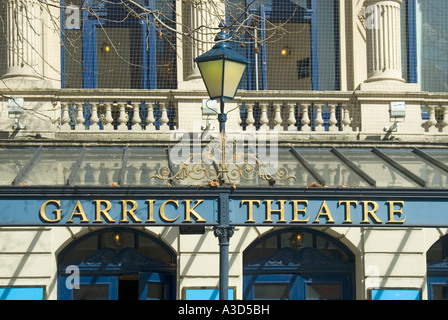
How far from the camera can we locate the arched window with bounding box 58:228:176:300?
57.6 feet

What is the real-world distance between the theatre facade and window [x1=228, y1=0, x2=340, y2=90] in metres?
0.03

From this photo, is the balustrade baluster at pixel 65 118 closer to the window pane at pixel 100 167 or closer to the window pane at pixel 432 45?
the window pane at pixel 100 167

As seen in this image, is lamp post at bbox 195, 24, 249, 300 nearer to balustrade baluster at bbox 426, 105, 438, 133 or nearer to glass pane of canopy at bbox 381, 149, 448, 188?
glass pane of canopy at bbox 381, 149, 448, 188

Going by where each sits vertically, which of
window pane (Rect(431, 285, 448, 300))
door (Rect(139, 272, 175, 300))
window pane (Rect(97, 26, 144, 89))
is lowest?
window pane (Rect(431, 285, 448, 300))

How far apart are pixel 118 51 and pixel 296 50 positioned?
3.63 metres

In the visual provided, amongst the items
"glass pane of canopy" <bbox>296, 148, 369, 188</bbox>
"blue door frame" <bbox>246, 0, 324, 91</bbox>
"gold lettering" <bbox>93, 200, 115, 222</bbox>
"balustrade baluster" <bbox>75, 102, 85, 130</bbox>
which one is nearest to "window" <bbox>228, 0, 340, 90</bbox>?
"blue door frame" <bbox>246, 0, 324, 91</bbox>

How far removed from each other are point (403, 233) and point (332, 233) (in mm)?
1327

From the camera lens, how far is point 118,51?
62.1ft

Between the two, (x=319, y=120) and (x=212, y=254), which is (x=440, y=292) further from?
(x=212, y=254)

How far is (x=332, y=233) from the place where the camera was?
1784 cm

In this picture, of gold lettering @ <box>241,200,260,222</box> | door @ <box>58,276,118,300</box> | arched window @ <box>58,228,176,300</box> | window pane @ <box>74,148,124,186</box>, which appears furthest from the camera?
arched window @ <box>58,228,176,300</box>

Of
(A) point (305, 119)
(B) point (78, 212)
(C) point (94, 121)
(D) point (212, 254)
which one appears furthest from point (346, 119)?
(B) point (78, 212)

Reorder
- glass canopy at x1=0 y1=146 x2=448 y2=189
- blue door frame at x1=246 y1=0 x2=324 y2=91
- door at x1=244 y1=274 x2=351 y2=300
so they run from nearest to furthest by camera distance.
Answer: glass canopy at x1=0 y1=146 x2=448 y2=189 < door at x1=244 y1=274 x2=351 y2=300 < blue door frame at x1=246 y1=0 x2=324 y2=91
